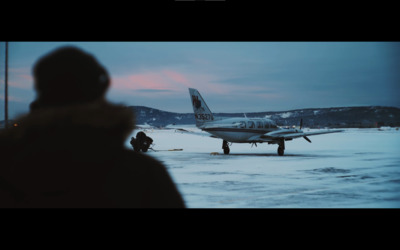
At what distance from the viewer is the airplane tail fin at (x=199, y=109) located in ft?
67.8

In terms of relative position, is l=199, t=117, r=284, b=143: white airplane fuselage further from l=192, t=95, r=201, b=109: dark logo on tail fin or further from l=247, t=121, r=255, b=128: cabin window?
l=192, t=95, r=201, b=109: dark logo on tail fin

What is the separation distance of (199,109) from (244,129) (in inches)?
110

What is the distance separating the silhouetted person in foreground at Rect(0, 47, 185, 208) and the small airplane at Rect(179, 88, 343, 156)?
59.1 ft

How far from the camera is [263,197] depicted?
29.8 ft

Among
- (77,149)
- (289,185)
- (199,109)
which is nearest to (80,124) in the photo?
(77,149)

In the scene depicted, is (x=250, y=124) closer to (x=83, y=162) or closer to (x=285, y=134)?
(x=285, y=134)

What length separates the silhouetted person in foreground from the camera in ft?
5.10

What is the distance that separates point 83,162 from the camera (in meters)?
1.77

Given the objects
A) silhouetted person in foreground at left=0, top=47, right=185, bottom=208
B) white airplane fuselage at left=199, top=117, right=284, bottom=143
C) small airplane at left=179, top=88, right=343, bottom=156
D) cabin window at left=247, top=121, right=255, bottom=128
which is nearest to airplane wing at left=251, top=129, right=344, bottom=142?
small airplane at left=179, top=88, right=343, bottom=156

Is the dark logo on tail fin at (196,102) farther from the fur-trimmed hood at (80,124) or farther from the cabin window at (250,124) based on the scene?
the fur-trimmed hood at (80,124)
